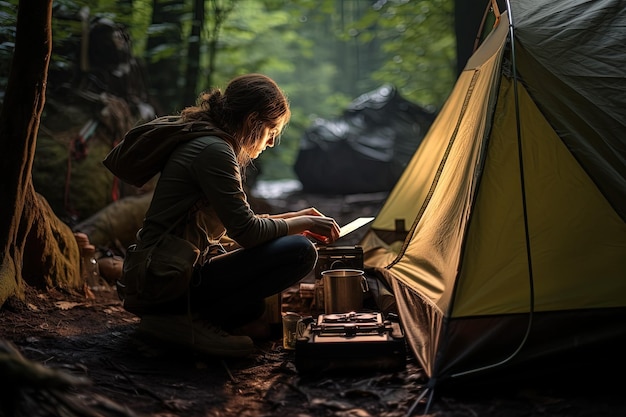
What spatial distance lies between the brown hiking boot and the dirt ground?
67mm

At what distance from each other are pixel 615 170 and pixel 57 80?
466 centimetres

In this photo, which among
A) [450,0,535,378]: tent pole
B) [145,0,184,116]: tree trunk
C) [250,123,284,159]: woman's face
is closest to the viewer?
[450,0,535,378]: tent pole

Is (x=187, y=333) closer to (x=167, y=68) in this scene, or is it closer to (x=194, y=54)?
(x=194, y=54)

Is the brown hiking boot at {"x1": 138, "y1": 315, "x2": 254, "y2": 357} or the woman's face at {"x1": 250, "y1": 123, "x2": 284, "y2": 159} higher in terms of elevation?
the woman's face at {"x1": 250, "y1": 123, "x2": 284, "y2": 159}

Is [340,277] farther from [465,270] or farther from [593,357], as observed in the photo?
[593,357]

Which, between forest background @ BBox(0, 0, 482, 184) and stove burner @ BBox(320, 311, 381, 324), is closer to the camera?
stove burner @ BBox(320, 311, 381, 324)

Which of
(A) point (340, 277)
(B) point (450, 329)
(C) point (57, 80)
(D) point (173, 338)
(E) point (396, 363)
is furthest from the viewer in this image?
(C) point (57, 80)

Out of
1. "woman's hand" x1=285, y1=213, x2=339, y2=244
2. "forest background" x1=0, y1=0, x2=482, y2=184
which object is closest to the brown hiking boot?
"woman's hand" x1=285, y1=213, x2=339, y2=244

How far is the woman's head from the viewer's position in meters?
2.52

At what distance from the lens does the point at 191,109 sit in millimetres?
2645

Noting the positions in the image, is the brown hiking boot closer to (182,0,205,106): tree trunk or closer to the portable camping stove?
the portable camping stove

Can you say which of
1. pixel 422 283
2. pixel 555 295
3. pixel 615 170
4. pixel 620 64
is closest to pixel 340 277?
pixel 422 283

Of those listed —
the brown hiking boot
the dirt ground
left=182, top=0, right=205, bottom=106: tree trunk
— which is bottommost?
Answer: the dirt ground

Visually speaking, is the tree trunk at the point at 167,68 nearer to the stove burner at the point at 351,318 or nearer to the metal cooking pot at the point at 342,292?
the metal cooking pot at the point at 342,292
